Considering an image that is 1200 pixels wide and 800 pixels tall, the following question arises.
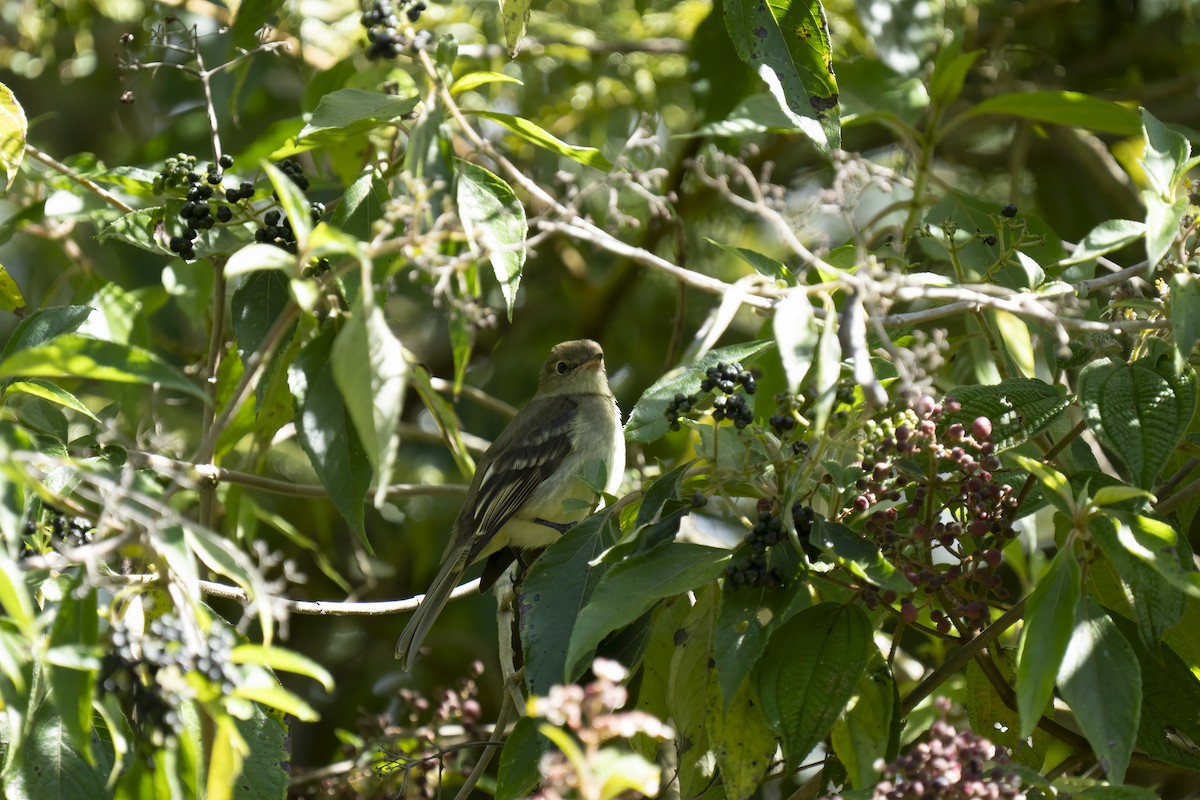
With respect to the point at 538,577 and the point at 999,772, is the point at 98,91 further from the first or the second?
the point at 999,772

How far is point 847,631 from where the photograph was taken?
2729mm

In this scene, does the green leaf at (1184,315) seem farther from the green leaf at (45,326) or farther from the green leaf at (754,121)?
the green leaf at (45,326)

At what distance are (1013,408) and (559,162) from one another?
12.8ft

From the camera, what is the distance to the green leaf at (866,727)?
270 centimetres

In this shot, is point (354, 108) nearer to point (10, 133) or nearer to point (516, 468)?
point (10, 133)

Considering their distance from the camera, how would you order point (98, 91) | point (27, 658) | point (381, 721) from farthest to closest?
point (98, 91) → point (381, 721) → point (27, 658)

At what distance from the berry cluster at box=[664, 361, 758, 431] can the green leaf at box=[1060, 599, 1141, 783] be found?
0.80 m

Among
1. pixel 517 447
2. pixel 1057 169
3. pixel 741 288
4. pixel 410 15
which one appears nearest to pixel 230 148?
pixel 517 447

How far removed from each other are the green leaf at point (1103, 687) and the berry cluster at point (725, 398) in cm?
80

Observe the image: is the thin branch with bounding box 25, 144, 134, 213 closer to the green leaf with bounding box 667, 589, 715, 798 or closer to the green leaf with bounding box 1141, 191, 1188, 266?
the green leaf with bounding box 667, 589, 715, 798

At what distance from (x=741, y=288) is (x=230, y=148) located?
3.62 m

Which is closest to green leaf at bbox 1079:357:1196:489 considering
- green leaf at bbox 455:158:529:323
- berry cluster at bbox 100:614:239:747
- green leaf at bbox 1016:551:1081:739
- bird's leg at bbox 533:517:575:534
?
green leaf at bbox 1016:551:1081:739

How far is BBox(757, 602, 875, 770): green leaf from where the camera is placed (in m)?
2.62

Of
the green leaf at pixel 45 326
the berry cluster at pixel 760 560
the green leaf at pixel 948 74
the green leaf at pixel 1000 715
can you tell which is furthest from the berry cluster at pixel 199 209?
the green leaf at pixel 948 74
